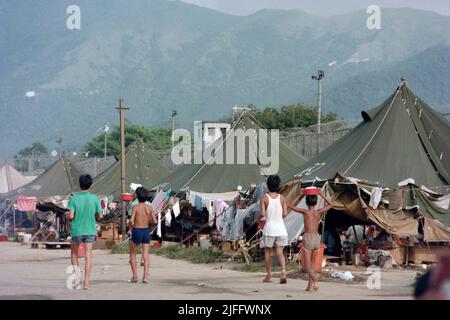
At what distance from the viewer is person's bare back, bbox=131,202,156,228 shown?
46.9 ft

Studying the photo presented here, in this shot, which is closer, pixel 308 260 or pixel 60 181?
pixel 308 260

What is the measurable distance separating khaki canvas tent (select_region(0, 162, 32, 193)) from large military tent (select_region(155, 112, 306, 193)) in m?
26.6

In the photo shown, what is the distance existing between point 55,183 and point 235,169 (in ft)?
56.2

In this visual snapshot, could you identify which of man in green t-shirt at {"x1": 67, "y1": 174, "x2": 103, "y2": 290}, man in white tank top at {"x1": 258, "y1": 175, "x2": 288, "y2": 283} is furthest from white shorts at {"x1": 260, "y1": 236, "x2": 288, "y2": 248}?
man in green t-shirt at {"x1": 67, "y1": 174, "x2": 103, "y2": 290}

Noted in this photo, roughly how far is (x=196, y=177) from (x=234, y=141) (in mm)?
1791

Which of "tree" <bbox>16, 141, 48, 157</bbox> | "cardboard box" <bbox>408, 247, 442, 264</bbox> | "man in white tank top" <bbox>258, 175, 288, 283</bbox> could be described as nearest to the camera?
A: "man in white tank top" <bbox>258, 175, 288, 283</bbox>

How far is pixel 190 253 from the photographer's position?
76.7 ft

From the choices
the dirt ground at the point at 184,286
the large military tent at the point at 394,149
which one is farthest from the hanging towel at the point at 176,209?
the dirt ground at the point at 184,286

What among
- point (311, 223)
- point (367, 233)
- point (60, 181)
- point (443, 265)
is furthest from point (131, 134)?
point (443, 265)

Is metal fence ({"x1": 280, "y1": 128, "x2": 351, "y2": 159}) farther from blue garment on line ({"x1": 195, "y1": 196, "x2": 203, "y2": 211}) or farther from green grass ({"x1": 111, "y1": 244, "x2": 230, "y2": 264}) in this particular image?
green grass ({"x1": 111, "y1": 244, "x2": 230, "y2": 264})

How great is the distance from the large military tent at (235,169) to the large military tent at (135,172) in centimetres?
924

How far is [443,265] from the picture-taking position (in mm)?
4402

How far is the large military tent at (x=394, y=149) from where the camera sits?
2100cm
